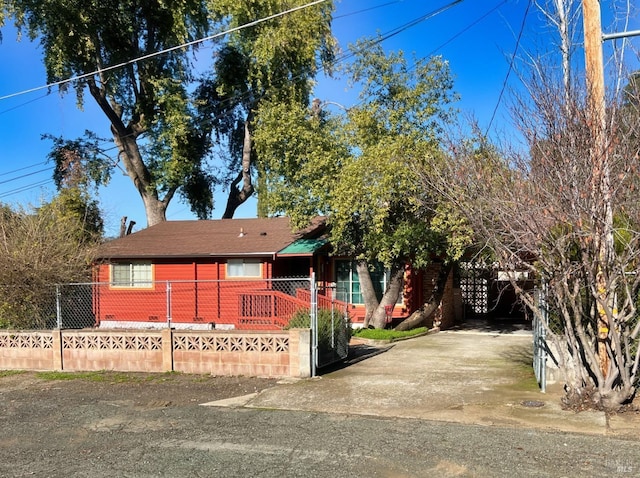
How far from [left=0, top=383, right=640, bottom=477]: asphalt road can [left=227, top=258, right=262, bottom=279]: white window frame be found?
10.4 metres

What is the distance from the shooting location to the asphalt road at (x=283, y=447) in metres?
5.11

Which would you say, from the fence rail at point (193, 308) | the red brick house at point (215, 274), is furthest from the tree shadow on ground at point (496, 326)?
the fence rail at point (193, 308)

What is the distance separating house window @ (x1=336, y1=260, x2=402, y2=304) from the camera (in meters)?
18.1

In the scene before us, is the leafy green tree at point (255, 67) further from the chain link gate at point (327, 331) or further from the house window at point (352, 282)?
the chain link gate at point (327, 331)

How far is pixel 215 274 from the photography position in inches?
707

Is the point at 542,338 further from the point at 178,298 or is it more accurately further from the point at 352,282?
the point at 178,298

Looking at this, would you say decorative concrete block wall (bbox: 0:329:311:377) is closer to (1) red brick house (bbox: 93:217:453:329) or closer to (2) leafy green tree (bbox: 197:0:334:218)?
(1) red brick house (bbox: 93:217:453:329)

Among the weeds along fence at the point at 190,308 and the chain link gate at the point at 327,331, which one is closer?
the chain link gate at the point at 327,331

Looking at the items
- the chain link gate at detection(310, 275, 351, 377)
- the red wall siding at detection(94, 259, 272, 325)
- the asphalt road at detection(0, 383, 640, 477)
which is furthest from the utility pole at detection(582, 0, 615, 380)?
the red wall siding at detection(94, 259, 272, 325)

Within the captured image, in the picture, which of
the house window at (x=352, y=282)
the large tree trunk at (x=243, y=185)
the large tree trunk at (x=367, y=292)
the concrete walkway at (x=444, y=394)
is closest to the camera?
the concrete walkway at (x=444, y=394)

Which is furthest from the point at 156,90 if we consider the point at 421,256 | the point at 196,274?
the point at 421,256

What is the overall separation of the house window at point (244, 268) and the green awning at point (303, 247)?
1088mm

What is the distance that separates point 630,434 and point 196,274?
14.4 m

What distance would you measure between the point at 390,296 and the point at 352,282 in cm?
238
